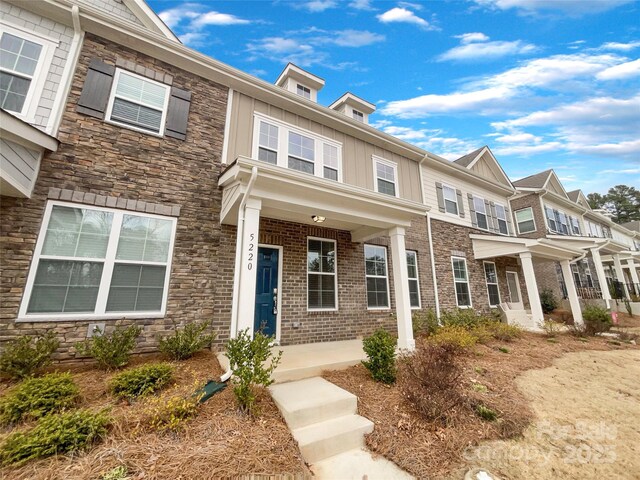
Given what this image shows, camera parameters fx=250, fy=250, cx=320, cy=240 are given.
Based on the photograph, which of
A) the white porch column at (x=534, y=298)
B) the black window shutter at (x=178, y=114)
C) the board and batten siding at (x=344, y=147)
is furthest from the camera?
the white porch column at (x=534, y=298)

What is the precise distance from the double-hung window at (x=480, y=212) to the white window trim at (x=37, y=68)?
13.7 m

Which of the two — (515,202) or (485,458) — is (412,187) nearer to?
(485,458)

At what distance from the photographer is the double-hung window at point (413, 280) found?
325 inches

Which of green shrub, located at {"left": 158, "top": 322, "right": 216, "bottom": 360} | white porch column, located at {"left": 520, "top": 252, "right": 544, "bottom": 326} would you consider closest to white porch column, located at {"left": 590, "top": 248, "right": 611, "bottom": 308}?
white porch column, located at {"left": 520, "top": 252, "right": 544, "bottom": 326}

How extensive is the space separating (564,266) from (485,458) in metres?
12.5

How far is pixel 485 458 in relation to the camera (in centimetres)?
250

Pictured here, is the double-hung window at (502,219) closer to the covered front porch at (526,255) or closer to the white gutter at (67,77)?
the covered front porch at (526,255)

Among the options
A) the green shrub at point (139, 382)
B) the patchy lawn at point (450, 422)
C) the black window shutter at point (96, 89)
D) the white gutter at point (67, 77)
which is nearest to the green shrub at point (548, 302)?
the patchy lawn at point (450, 422)

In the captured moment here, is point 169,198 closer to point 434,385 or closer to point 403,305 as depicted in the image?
point 403,305

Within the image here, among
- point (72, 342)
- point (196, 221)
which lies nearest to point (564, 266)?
point (196, 221)

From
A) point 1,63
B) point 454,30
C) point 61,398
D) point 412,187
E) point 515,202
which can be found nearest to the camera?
point 61,398

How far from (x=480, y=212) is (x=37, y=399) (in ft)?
45.4

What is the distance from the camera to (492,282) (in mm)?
10703

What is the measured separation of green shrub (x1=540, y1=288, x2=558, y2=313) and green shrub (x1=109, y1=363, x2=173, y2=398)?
16537 mm
